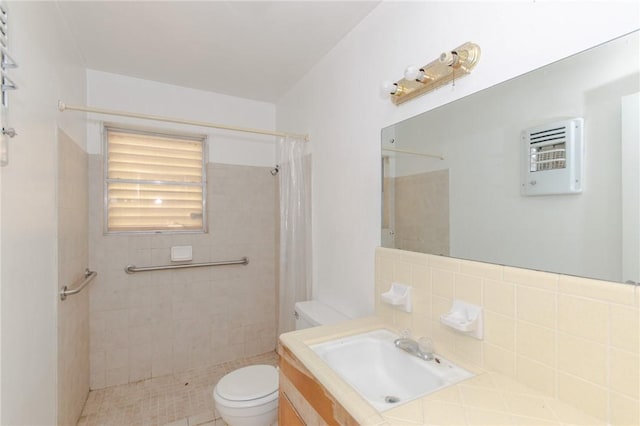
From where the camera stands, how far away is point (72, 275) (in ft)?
5.98

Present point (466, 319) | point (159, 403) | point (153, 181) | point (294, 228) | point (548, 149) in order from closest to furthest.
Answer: point (548, 149) < point (466, 319) < point (159, 403) < point (294, 228) < point (153, 181)

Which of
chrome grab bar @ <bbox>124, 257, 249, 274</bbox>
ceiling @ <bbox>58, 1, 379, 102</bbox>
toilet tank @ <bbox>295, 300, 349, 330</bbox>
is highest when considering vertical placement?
ceiling @ <bbox>58, 1, 379, 102</bbox>

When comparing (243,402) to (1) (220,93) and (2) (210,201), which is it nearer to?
(2) (210,201)

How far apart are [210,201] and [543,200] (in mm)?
2441

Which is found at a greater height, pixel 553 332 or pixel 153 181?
pixel 153 181

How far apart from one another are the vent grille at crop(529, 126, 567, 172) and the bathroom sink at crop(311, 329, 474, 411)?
72 centimetres

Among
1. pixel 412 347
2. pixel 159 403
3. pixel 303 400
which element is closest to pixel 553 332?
pixel 412 347

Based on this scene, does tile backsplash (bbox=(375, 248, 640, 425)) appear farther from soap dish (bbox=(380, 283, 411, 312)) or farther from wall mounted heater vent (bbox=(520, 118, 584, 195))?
wall mounted heater vent (bbox=(520, 118, 584, 195))

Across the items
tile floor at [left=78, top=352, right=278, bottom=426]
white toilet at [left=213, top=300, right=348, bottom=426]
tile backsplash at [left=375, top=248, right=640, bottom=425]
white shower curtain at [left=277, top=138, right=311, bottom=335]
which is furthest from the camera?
white shower curtain at [left=277, top=138, right=311, bottom=335]

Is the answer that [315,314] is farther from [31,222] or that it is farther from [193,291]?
[31,222]

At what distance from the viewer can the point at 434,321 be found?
1201mm

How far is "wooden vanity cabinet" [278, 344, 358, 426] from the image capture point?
88 centimetres

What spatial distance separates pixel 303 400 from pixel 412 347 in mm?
453

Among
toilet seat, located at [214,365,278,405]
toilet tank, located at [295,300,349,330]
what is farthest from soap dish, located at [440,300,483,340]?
toilet seat, located at [214,365,278,405]
